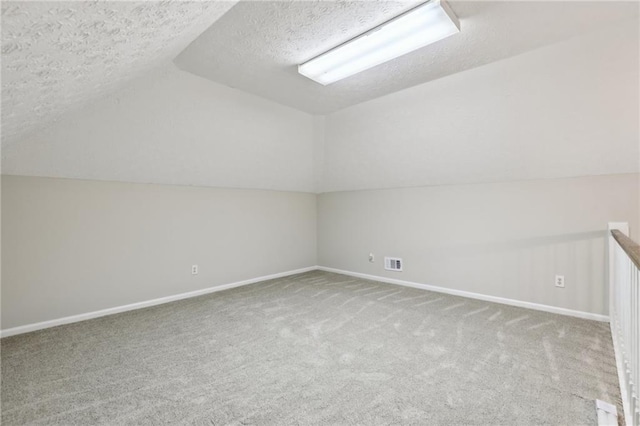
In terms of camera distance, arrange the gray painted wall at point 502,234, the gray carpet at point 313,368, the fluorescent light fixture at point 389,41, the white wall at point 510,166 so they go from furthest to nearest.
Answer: the gray painted wall at point 502,234 < the white wall at point 510,166 < the fluorescent light fixture at point 389,41 < the gray carpet at point 313,368

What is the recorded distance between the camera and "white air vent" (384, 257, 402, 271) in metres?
4.17

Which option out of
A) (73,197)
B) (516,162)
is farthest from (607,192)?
(73,197)

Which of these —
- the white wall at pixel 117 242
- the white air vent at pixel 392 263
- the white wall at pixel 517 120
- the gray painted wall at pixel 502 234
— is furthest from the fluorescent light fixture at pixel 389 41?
the white air vent at pixel 392 263

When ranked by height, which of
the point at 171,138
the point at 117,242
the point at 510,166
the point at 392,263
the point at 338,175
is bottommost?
the point at 392,263

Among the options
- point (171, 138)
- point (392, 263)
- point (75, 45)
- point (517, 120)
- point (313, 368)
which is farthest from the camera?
point (392, 263)

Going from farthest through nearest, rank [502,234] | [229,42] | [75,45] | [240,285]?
[240,285] → [502,234] → [229,42] → [75,45]

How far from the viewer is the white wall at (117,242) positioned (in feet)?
→ 8.46

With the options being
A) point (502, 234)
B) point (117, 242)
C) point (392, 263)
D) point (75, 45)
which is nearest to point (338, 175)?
point (392, 263)

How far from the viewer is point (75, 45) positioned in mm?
1096

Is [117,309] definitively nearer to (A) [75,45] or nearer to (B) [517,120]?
(A) [75,45]

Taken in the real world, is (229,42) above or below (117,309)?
above

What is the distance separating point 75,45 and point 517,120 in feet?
10.4

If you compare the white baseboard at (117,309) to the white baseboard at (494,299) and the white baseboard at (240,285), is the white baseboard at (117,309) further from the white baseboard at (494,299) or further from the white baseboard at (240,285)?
the white baseboard at (494,299)

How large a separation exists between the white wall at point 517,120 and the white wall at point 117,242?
196cm
